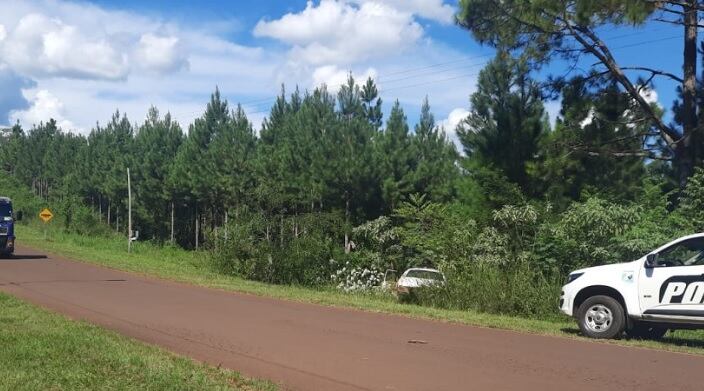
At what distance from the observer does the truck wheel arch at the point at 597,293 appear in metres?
11.6

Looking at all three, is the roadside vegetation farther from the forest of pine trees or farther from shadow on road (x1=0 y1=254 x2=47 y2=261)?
shadow on road (x1=0 y1=254 x2=47 y2=261)

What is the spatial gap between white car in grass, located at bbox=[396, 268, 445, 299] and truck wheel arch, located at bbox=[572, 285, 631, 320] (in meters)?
6.29

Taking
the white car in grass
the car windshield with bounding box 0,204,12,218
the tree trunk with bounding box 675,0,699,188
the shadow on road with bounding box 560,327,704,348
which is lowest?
the shadow on road with bounding box 560,327,704,348

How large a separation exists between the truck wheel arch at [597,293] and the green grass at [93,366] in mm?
6846

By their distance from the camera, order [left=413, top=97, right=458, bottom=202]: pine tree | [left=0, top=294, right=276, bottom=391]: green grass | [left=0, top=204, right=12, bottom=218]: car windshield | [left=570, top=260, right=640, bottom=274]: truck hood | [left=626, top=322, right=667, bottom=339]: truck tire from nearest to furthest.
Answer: [left=0, top=294, right=276, bottom=391]: green grass, [left=570, top=260, right=640, bottom=274]: truck hood, [left=626, top=322, right=667, bottom=339]: truck tire, [left=0, top=204, right=12, bottom=218]: car windshield, [left=413, top=97, right=458, bottom=202]: pine tree

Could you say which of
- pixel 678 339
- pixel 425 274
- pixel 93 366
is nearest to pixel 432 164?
pixel 425 274

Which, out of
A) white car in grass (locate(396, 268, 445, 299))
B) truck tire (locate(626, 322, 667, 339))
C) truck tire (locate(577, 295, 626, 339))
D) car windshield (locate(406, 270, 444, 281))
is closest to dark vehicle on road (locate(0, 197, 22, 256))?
car windshield (locate(406, 270, 444, 281))

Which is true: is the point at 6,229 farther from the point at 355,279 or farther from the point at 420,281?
the point at 420,281

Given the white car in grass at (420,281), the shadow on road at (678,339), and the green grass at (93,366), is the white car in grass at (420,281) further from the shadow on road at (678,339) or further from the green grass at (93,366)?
the green grass at (93,366)

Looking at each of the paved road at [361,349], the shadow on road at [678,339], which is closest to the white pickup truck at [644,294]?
A: the shadow on road at [678,339]

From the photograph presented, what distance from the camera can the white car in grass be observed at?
18.6m

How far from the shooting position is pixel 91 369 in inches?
293

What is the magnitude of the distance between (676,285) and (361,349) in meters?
5.19

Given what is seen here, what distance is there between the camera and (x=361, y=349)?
9.74 m
